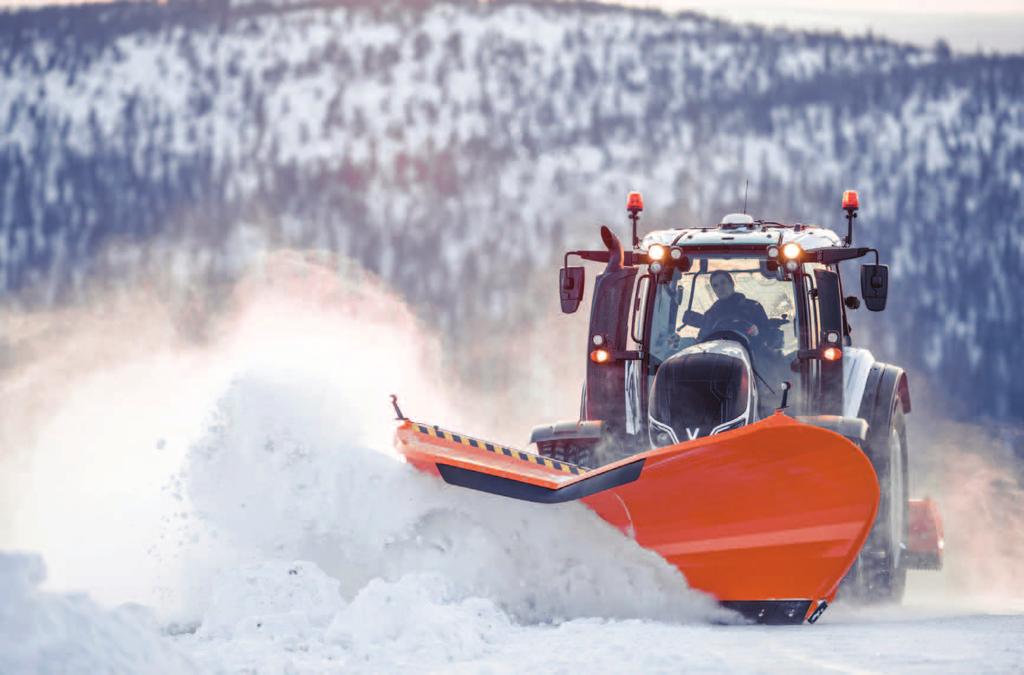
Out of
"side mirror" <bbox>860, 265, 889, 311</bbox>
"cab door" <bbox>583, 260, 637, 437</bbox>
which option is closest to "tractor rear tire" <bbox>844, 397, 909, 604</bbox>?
"side mirror" <bbox>860, 265, 889, 311</bbox>

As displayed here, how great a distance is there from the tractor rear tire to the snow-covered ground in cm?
22

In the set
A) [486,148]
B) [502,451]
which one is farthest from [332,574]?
[486,148]

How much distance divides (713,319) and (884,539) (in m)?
1.74

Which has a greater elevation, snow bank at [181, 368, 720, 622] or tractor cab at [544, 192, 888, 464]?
tractor cab at [544, 192, 888, 464]

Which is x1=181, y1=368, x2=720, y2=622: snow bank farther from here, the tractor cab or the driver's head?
the driver's head

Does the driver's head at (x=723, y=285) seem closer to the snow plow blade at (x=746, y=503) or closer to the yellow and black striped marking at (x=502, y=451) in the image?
the yellow and black striped marking at (x=502, y=451)

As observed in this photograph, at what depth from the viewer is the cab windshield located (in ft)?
27.8

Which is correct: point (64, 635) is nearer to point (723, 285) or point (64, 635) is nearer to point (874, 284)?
point (723, 285)

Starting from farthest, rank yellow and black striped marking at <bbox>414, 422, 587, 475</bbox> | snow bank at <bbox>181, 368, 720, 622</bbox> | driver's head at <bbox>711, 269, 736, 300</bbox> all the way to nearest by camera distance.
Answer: driver's head at <bbox>711, 269, 736, 300</bbox>, yellow and black striped marking at <bbox>414, 422, 587, 475</bbox>, snow bank at <bbox>181, 368, 720, 622</bbox>

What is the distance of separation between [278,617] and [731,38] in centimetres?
8213

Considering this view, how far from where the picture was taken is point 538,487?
7.01 metres

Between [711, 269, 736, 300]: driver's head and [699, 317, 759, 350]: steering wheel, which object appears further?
[711, 269, 736, 300]: driver's head

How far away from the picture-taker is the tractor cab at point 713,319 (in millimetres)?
8375

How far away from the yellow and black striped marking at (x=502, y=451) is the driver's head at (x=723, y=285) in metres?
1.66
